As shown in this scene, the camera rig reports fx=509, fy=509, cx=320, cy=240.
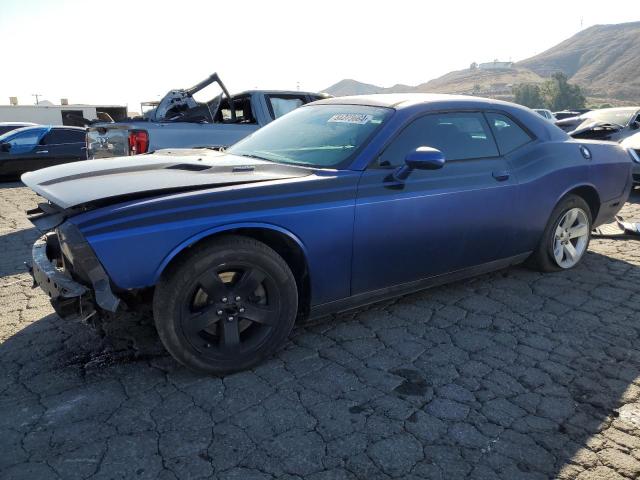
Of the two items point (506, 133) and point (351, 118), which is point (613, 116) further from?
point (351, 118)

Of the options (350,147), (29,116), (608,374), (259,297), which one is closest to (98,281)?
(259,297)

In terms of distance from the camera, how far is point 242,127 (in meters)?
6.78

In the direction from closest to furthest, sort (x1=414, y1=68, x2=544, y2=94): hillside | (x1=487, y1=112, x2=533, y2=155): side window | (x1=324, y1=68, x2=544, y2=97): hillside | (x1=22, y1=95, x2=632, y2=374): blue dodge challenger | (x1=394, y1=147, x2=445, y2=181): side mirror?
(x1=22, y1=95, x2=632, y2=374): blue dodge challenger, (x1=394, y1=147, x2=445, y2=181): side mirror, (x1=487, y1=112, x2=533, y2=155): side window, (x1=324, y1=68, x2=544, y2=97): hillside, (x1=414, y1=68, x2=544, y2=94): hillside

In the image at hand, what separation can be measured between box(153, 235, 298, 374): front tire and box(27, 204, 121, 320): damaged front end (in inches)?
10.5

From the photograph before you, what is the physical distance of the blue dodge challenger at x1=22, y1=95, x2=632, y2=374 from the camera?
2551mm

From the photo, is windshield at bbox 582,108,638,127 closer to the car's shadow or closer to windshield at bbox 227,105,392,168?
the car's shadow

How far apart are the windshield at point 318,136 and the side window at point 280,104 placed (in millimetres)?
3142

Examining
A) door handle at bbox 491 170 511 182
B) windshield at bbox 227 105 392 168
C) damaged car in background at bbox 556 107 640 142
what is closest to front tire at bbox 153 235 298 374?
windshield at bbox 227 105 392 168

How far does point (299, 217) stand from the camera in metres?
2.86

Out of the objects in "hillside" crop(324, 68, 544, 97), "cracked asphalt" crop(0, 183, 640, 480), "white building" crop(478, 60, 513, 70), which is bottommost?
"cracked asphalt" crop(0, 183, 640, 480)

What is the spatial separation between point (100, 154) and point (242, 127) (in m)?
1.81

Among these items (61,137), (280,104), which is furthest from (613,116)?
(61,137)

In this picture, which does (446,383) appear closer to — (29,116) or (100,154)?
(100,154)

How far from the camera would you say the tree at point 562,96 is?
8138 centimetres
